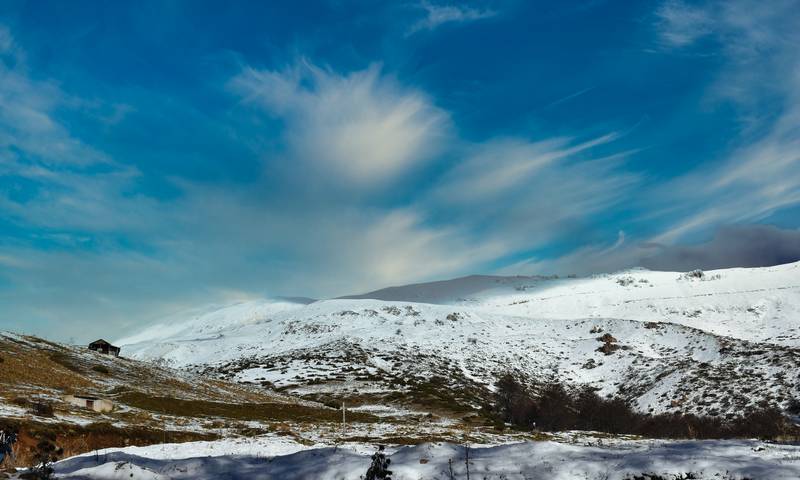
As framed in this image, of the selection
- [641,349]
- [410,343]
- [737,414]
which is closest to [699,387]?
[737,414]

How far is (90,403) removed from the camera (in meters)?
40.5

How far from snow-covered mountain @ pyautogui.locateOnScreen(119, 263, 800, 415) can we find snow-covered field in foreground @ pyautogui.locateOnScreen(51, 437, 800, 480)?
1937 inches

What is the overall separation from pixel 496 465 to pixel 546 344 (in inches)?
3850

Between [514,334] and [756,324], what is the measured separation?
4511 cm

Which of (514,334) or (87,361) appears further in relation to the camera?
(514,334)

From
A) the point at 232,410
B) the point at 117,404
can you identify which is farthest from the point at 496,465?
the point at 232,410

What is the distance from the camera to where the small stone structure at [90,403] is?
4012 cm

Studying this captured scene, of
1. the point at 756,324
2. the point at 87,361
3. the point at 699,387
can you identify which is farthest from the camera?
the point at 756,324

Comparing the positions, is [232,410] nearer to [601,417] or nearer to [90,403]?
[90,403]

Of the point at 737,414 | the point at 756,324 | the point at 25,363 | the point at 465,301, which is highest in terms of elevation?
the point at 465,301

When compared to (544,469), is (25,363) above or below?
above

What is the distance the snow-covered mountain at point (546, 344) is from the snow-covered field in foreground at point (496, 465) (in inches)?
1937

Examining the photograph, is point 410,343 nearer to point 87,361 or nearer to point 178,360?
point 178,360

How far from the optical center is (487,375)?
3588 inches
